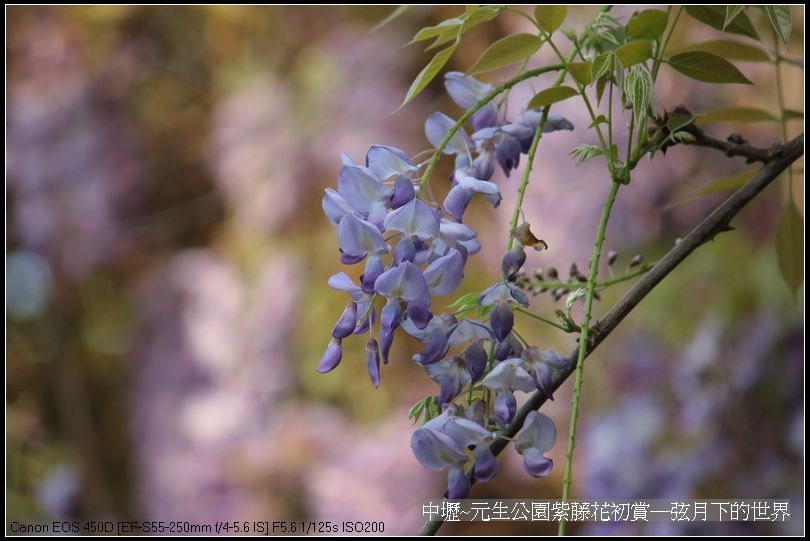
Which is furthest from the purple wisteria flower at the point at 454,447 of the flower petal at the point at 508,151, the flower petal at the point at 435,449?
the flower petal at the point at 508,151

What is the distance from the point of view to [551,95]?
0.33 metres

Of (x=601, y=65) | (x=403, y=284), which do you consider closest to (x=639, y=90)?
(x=601, y=65)

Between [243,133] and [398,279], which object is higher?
[243,133]

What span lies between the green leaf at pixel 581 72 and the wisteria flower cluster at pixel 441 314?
65 mm

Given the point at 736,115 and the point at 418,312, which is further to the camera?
the point at 736,115

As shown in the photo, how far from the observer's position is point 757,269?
1.02m

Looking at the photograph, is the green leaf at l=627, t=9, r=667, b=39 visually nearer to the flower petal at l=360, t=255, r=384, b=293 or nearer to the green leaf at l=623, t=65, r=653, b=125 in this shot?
the green leaf at l=623, t=65, r=653, b=125

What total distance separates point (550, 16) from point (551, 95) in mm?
55

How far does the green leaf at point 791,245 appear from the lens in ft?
1.52

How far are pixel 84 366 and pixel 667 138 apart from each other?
1481 millimetres

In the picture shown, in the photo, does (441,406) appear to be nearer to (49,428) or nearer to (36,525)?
(36,525)

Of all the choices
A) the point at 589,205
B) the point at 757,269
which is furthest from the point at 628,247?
the point at 757,269

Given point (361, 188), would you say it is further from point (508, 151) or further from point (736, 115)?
point (736, 115)

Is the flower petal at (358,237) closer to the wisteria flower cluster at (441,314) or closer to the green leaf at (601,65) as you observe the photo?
the wisteria flower cluster at (441,314)
